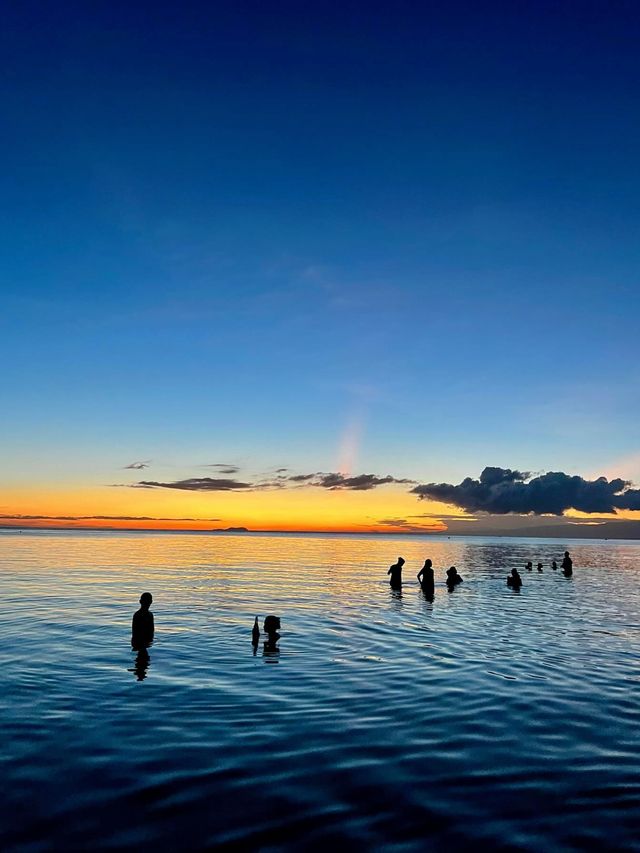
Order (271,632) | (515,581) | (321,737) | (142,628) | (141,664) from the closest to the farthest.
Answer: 1. (321,737)
2. (141,664)
3. (142,628)
4. (271,632)
5. (515,581)

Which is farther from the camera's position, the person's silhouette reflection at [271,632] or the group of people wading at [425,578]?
the group of people wading at [425,578]

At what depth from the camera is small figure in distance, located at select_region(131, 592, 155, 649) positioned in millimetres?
24219

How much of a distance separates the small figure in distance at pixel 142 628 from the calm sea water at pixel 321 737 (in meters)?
0.70

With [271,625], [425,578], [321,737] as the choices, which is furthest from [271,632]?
[425,578]

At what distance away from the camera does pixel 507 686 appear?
1903 centimetres

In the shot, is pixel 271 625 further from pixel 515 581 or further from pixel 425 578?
pixel 515 581

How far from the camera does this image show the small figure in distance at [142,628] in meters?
→ 24.2

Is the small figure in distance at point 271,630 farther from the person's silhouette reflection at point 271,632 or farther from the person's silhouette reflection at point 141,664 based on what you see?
the person's silhouette reflection at point 141,664

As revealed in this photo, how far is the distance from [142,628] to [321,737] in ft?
43.1

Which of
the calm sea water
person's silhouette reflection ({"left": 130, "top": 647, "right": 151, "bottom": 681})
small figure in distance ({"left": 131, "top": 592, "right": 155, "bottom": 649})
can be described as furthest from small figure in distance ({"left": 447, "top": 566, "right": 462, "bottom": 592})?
person's silhouette reflection ({"left": 130, "top": 647, "right": 151, "bottom": 681})

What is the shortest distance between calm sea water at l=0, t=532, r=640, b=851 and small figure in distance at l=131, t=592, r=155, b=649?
0.70 meters

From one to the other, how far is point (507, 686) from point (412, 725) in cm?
563

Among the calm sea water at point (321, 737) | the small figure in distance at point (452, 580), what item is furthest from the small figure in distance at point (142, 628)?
the small figure in distance at point (452, 580)

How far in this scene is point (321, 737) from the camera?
13867mm
